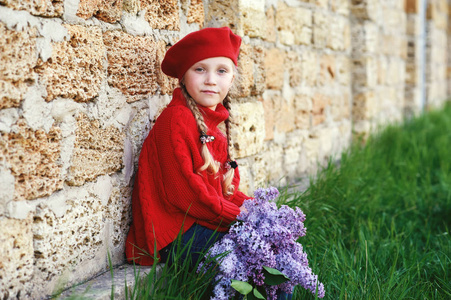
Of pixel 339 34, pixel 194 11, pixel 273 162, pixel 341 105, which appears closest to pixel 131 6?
pixel 194 11

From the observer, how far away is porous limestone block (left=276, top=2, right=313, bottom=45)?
366cm

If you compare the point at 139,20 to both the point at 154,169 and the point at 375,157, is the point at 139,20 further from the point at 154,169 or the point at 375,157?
the point at 375,157

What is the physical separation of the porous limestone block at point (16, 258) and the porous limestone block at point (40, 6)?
639 millimetres

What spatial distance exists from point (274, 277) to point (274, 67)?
186 centimetres

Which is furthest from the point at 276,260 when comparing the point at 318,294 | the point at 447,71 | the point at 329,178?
the point at 447,71

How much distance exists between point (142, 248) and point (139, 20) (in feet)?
3.06

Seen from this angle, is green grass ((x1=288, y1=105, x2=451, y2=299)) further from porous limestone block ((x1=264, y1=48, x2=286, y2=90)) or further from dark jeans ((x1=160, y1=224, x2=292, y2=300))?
porous limestone block ((x1=264, y1=48, x2=286, y2=90))

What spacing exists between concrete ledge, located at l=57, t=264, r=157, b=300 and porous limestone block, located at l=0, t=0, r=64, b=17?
0.88 metres

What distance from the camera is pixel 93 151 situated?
2027mm

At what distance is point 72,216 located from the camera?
192cm

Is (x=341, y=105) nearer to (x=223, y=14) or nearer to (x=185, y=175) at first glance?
(x=223, y=14)

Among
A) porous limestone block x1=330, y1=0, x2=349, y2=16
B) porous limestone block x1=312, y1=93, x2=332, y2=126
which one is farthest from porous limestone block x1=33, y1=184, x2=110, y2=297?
porous limestone block x1=330, y1=0, x2=349, y2=16

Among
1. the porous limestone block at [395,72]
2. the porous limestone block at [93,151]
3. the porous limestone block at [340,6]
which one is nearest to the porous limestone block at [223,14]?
the porous limestone block at [93,151]

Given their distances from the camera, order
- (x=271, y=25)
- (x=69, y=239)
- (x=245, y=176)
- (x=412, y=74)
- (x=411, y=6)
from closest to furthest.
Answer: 1. (x=69, y=239)
2. (x=245, y=176)
3. (x=271, y=25)
4. (x=411, y=6)
5. (x=412, y=74)
